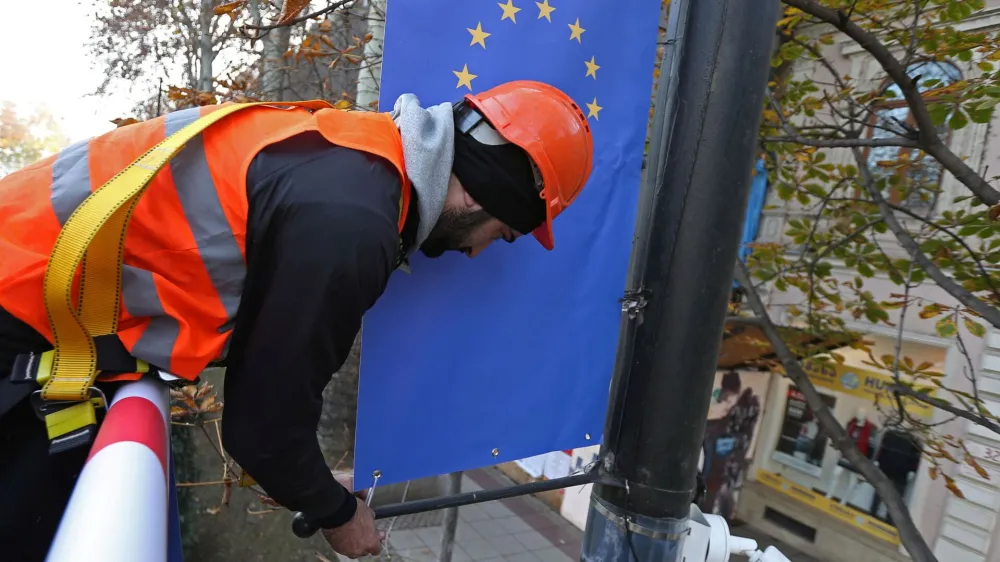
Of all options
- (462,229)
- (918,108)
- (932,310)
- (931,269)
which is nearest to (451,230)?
(462,229)

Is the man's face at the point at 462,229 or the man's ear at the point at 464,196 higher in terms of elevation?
the man's ear at the point at 464,196

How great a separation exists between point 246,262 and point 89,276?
0.84ft

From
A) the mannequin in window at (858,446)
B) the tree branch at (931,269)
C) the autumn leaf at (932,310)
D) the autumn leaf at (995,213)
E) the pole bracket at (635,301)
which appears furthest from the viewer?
the mannequin in window at (858,446)

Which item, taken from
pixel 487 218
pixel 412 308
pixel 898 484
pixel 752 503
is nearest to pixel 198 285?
pixel 412 308

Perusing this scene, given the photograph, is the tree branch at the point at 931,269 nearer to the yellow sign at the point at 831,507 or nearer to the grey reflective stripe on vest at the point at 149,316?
the grey reflective stripe on vest at the point at 149,316

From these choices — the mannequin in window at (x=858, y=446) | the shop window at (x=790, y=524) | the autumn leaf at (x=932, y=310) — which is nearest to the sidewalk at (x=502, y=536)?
the shop window at (x=790, y=524)

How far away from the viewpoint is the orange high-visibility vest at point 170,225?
3.67 ft

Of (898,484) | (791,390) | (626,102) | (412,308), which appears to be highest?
(626,102)

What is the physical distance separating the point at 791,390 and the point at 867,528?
6.75 ft

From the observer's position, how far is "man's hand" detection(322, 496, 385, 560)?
4.50 feet

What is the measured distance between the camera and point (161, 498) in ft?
2.66

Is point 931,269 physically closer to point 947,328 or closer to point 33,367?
point 947,328

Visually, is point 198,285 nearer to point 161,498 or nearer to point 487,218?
point 161,498

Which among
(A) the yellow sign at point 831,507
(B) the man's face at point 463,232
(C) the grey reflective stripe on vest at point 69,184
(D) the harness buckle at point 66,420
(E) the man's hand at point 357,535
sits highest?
(C) the grey reflective stripe on vest at point 69,184
